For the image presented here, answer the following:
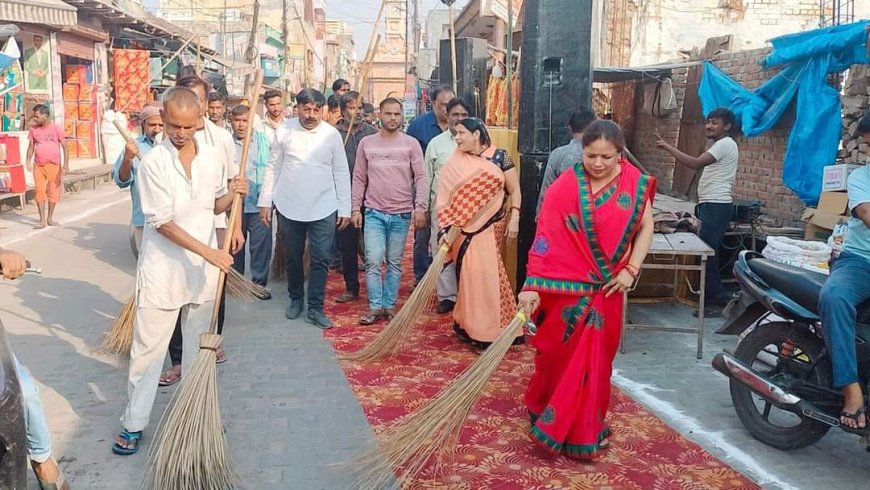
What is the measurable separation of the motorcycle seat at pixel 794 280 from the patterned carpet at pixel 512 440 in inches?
34.3

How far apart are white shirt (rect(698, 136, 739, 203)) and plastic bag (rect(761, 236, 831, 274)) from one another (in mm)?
616

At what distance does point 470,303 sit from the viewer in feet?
16.7

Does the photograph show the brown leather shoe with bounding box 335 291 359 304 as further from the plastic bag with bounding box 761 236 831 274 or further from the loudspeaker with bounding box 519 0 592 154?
the plastic bag with bounding box 761 236 831 274

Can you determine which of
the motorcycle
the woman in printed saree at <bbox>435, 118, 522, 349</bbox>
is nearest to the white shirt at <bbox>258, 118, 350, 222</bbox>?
the woman in printed saree at <bbox>435, 118, 522, 349</bbox>

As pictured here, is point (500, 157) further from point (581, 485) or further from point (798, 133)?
point (798, 133)

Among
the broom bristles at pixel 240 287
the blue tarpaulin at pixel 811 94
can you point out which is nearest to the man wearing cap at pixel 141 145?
the broom bristles at pixel 240 287

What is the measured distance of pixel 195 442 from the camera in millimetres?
3029

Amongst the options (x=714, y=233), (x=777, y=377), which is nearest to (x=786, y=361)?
(x=777, y=377)

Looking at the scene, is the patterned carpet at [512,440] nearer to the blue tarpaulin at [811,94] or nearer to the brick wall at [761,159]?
the blue tarpaulin at [811,94]

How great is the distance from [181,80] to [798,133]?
5.76 m

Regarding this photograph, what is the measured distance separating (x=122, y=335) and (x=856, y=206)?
170 inches

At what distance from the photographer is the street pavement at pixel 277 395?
3.38m

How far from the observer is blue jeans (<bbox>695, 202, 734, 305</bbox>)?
6.13 m

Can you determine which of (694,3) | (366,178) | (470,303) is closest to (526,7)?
(366,178)
